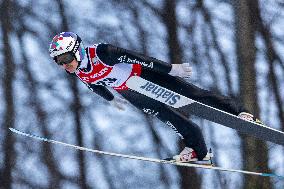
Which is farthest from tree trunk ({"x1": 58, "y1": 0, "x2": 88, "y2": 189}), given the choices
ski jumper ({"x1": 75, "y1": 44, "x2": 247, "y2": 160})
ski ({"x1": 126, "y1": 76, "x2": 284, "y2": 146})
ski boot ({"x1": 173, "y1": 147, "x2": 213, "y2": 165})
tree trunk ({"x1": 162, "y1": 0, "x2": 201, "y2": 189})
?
ski ({"x1": 126, "y1": 76, "x2": 284, "y2": 146})

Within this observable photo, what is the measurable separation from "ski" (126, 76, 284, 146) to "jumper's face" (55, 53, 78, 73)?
73 centimetres

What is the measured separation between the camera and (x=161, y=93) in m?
7.09

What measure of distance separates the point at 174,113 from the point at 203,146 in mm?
613

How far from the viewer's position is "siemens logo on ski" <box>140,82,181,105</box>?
7078 mm

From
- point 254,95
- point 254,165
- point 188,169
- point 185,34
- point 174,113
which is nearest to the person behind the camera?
point 174,113

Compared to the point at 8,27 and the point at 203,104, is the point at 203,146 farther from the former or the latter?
the point at 8,27

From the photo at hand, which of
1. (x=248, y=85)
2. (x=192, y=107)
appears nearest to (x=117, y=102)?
(x=192, y=107)

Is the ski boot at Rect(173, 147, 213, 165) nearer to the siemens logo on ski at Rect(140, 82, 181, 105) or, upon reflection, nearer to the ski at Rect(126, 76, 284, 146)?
the ski at Rect(126, 76, 284, 146)

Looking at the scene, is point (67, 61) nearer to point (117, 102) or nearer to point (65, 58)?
point (65, 58)

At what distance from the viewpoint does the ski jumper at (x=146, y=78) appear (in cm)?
670

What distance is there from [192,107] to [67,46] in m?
1.69

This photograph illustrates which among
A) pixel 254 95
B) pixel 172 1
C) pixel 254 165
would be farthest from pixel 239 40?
pixel 172 1

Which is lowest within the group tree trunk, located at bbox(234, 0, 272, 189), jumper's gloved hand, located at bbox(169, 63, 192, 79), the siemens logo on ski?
the siemens logo on ski

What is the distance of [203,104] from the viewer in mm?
7188
